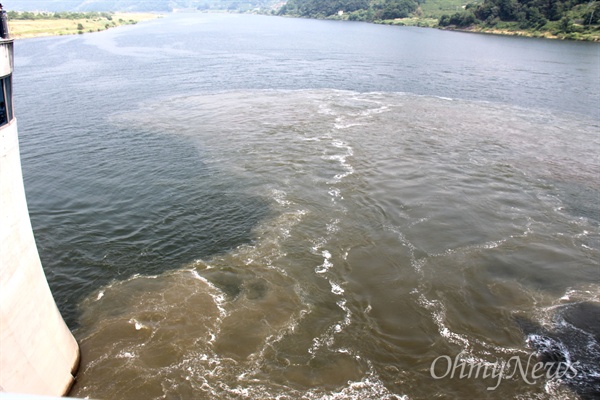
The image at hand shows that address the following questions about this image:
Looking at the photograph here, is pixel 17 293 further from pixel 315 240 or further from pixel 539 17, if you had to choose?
pixel 539 17

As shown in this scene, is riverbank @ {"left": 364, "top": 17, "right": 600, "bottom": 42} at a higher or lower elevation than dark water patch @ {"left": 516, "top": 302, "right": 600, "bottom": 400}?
higher

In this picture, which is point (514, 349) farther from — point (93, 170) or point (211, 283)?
point (93, 170)

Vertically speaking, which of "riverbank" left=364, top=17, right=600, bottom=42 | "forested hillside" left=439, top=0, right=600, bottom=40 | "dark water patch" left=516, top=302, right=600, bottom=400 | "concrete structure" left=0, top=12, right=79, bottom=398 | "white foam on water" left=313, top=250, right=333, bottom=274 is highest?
"forested hillside" left=439, top=0, right=600, bottom=40

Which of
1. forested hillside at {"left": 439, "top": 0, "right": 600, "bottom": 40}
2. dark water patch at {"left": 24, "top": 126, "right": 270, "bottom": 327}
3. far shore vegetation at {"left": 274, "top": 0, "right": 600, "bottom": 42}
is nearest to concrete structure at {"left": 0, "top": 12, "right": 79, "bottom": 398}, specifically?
dark water patch at {"left": 24, "top": 126, "right": 270, "bottom": 327}

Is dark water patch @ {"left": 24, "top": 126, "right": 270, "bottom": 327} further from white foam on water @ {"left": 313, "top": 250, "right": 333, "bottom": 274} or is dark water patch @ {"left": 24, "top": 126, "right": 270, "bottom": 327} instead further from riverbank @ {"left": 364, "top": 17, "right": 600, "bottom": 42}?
riverbank @ {"left": 364, "top": 17, "right": 600, "bottom": 42}

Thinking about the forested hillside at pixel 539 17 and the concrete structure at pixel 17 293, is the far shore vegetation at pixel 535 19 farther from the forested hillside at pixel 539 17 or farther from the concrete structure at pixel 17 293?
the concrete structure at pixel 17 293

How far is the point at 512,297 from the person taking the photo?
20141mm

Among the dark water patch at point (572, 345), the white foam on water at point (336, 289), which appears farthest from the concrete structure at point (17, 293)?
the dark water patch at point (572, 345)

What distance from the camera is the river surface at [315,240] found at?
16.3m

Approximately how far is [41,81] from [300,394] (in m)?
67.8

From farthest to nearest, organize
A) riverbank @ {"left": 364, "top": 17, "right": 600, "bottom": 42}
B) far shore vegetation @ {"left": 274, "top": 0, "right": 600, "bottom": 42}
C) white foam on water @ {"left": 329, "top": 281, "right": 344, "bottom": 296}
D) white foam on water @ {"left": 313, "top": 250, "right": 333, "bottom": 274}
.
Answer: far shore vegetation @ {"left": 274, "top": 0, "right": 600, "bottom": 42} < riverbank @ {"left": 364, "top": 17, "right": 600, "bottom": 42} < white foam on water @ {"left": 313, "top": 250, "right": 333, "bottom": 274} < white foam on water @ {"left": 329, "top": 281, "right": 344, "bottom": 296}

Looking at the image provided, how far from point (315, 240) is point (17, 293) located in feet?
51.4

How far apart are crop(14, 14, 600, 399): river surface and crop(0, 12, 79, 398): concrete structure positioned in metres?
2.80

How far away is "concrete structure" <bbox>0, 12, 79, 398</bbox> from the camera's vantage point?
37.6 feet
